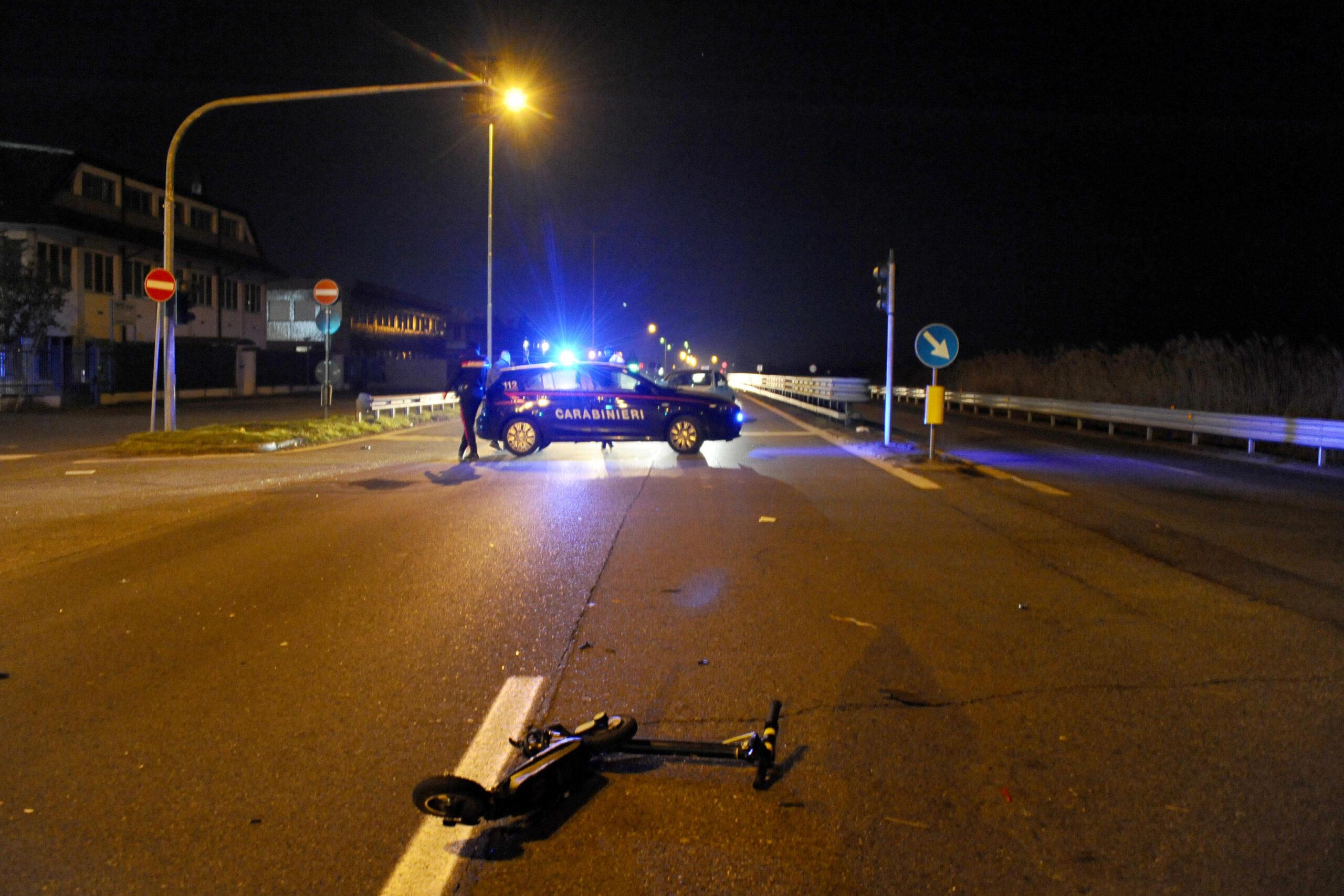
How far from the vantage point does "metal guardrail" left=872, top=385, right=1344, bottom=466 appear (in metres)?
20.0

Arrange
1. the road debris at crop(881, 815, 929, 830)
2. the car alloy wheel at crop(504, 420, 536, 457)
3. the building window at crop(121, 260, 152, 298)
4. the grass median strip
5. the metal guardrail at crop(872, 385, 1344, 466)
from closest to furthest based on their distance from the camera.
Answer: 1. the road debris at crop(881, 815, 929, 830)
2. the car alloy wheel at crop(504, 420, 536, 457)
3. the grass median strip
4. the metal guardrail at crop(872, 385, 1344, 466)
5. the building window at crop(121, 260, 152, 298)

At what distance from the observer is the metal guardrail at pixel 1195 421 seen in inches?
786

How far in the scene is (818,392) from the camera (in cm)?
4009

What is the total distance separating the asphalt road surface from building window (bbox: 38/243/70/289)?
99.4ft

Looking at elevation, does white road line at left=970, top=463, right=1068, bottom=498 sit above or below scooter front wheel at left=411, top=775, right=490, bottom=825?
above

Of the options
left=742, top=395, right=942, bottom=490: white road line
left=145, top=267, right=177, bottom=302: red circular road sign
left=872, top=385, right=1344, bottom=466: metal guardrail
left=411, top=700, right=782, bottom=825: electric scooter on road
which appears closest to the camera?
left=411, top=700, right=782, bottom=825: electric scooter on road

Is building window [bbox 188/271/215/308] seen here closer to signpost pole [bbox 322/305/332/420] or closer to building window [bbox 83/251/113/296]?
building window [bbox 83/251/113/296]

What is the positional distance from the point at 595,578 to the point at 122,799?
4490 millimetres

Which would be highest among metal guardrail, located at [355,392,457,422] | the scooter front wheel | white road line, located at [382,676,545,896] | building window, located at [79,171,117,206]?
building window, located at [79,171,117,206]

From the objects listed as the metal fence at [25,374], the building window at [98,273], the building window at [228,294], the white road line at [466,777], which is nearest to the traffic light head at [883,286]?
the white road line at [466,777]

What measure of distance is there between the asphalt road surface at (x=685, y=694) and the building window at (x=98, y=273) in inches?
1346

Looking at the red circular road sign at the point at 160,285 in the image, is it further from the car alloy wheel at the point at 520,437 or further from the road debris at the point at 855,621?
the road debris at the point at 855,621

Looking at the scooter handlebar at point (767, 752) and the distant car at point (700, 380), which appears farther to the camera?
the distant car at point (700, 380)

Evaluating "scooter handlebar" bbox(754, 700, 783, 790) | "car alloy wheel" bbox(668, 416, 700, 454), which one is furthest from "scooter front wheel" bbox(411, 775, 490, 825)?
"car alloy wheel" bbox(668, 416, 700, 454)
